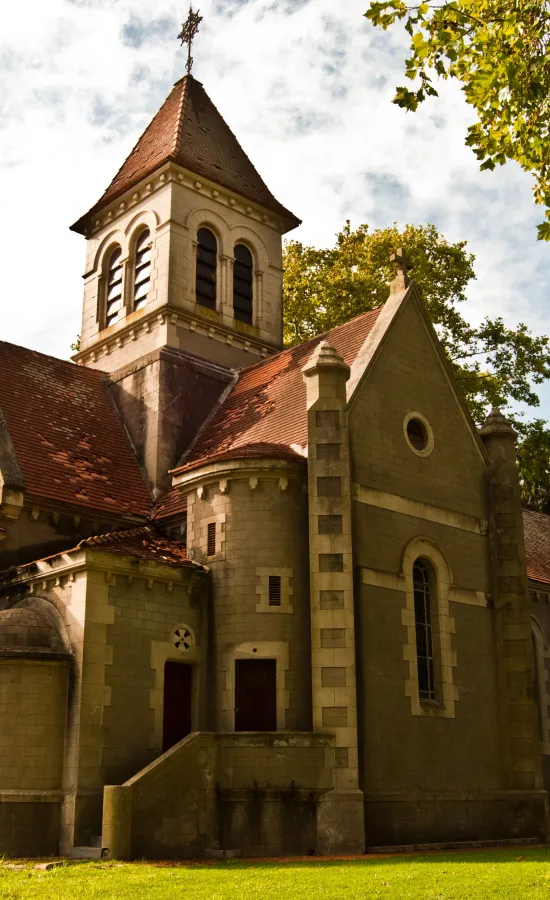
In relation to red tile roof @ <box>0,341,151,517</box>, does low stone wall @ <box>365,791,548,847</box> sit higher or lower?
lower

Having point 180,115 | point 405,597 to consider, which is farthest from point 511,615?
point 180,115

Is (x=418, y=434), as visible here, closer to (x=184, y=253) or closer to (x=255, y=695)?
(x=255, y=695)

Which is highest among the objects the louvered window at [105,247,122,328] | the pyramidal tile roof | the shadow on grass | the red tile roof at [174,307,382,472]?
the pyramidal tile roof

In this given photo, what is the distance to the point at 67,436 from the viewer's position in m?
26.8

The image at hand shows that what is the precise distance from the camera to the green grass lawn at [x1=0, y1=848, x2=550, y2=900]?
13.1m

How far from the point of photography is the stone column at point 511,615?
23953mm

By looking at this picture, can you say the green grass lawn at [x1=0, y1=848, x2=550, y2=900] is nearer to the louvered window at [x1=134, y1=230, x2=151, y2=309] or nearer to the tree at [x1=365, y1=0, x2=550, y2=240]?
the tree at [x1=365, y1=0, x2=550, y2=240]

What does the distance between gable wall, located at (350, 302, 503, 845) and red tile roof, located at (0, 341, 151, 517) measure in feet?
21.1

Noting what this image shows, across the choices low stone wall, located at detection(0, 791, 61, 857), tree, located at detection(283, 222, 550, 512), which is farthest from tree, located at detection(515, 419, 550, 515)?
low stone wall, located at detection(0, 791, 61, 857)

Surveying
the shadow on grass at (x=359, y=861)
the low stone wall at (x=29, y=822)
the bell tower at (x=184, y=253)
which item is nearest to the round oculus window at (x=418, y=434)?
the bell tower at (x=184, y=253)

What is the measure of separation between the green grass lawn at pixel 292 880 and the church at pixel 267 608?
183 cm

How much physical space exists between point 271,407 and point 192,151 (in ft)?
39.1

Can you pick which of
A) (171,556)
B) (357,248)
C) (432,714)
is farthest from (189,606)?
(357,248)

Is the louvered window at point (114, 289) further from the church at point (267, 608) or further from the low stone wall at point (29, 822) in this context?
the low stone wall at point (29, 822)
